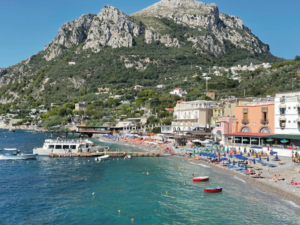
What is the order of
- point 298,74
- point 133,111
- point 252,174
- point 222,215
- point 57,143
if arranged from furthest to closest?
point 133,111, point 298,74, point 57,143, point 252,174, point 222,215

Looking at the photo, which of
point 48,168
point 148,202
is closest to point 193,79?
point 48,168

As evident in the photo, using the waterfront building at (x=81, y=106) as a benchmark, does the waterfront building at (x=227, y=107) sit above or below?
below

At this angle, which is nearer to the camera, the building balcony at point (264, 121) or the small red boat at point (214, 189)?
the small red boat at point (214, 189)

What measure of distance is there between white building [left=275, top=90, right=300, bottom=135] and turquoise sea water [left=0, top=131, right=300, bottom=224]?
1730 cm

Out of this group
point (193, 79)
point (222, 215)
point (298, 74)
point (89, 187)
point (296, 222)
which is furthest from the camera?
point (193, 79)

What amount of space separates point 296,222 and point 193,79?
15038 cm

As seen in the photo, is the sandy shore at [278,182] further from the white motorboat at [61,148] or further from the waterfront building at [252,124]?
the white motorboat at [61,148]

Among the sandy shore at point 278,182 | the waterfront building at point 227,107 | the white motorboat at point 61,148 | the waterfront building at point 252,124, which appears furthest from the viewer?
the waterfront building at point 227,107

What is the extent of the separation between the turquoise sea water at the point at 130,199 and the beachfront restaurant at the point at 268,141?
12870 millimetres

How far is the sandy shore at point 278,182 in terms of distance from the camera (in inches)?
1111

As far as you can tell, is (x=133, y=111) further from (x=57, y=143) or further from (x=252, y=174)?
(x=252, y=174)

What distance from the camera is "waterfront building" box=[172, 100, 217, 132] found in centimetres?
7456

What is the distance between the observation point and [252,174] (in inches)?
1432

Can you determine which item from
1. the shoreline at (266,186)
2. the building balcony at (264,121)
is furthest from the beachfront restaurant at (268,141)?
A: the shoreline at (266,186)
